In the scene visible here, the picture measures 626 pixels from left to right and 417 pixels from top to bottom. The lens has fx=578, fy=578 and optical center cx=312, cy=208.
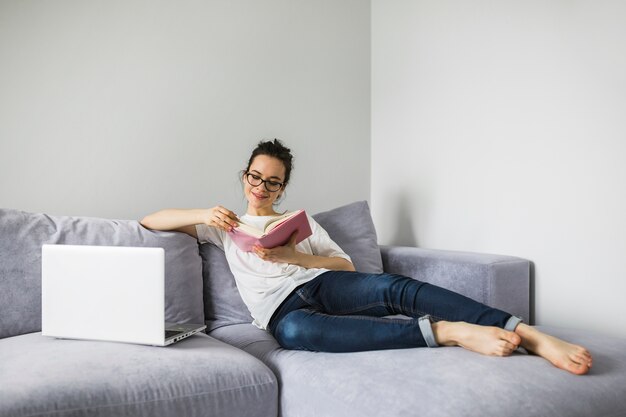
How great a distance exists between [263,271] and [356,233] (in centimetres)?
56

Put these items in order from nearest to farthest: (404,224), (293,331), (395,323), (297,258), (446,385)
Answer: (446,385) → (395,323) → (293,331) → (297,258) → (404,224)

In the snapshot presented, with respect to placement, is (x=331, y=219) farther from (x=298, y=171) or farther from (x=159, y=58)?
(x=159, y=58)

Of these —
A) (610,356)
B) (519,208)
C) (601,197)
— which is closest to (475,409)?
(610,356)

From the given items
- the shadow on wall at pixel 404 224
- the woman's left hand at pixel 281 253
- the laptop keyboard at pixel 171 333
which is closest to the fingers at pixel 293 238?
the woman's left hand at pixel 281 253

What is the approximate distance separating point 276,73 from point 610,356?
2.03 metres

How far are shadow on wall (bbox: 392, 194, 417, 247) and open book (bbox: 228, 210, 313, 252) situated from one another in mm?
Answer: 1081

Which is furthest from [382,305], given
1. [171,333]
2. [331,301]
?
[171,333]

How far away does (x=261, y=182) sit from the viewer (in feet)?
7.21

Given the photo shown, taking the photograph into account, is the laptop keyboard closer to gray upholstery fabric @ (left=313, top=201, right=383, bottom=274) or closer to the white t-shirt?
the white t-shirt

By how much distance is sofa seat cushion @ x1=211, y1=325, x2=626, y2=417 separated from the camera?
1.26 metres

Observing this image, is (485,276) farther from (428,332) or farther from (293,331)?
(293,331)

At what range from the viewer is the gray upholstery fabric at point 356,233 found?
2.45 meters

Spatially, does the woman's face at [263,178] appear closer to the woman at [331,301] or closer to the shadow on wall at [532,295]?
the woman at [331,301]

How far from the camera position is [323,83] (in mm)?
3109
